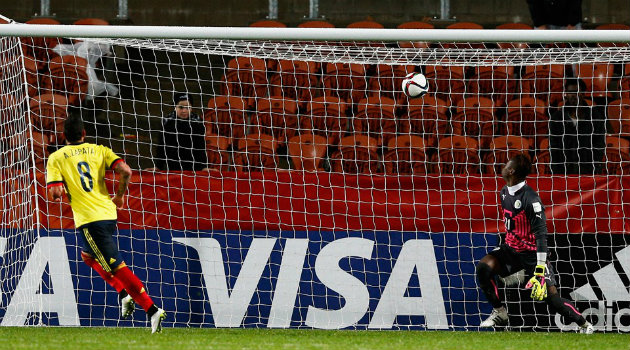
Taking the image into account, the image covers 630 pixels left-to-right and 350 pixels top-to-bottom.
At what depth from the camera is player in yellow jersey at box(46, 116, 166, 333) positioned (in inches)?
264

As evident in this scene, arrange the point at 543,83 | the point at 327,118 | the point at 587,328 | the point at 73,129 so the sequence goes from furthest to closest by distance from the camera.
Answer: the point at 543,83 < the point at 327,118 < the point at 587,328 < the point at 73,129

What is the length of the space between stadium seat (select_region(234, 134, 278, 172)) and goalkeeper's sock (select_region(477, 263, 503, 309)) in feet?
6.92

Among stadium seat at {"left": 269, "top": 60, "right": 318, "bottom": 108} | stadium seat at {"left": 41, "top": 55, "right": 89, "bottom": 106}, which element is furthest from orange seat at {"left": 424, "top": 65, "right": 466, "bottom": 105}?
stadium seat at {"left": 41, "top": 55, "right": 89, "bottom": 106}

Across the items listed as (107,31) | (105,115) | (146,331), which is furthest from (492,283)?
(105,115)

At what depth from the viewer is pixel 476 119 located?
902 cm

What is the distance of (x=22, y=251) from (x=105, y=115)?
270 cm

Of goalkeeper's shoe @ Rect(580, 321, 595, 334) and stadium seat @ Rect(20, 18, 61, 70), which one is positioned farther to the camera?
stadium seat @ Rect(20, 18, 61, 70)

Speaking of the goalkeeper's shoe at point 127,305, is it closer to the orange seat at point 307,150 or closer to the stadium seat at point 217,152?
the stadium seat at point 217,152

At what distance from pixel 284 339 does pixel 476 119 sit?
3368mm

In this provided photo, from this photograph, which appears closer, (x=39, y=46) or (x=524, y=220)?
(x=524, y=220)

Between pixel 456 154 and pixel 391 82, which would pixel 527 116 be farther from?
pixel 391 82

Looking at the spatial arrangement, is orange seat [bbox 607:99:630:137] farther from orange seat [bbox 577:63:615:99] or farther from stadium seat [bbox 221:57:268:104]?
stadium seat [bbox 221:57:268:104]

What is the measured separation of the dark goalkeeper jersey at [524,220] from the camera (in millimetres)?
7023

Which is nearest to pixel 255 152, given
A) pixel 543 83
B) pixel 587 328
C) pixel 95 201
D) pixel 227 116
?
pixel 227 116
